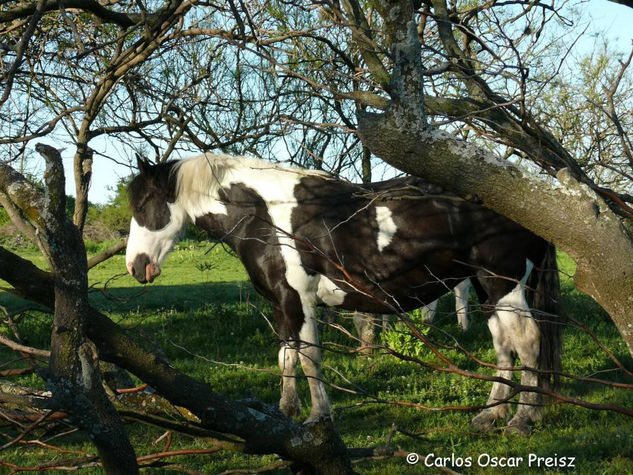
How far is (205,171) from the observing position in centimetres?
Result: 654

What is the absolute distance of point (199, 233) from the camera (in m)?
8.02

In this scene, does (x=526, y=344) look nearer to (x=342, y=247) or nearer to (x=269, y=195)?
(x=342, y=247)

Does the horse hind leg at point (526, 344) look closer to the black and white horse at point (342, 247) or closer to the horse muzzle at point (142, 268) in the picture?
the black and white horse at point (342, 247)

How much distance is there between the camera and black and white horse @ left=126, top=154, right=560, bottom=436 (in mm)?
5773

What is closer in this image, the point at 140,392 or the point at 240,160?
the point at 140,392

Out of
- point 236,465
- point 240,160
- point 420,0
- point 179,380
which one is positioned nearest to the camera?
point 179,380

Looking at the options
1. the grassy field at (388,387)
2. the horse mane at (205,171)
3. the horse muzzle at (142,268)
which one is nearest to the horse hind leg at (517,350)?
the grassy field at (388,387)

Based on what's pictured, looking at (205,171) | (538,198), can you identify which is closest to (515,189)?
(538,198)

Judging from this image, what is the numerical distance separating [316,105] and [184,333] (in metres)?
3.66

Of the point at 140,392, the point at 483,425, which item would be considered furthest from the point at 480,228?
the point at 140,392

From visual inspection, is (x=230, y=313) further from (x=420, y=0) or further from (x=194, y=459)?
(x=420, y=0)

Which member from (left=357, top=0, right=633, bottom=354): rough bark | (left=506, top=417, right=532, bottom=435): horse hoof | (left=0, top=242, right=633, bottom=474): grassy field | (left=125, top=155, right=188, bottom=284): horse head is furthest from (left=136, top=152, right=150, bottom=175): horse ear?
(left=357, top=0, right=633, bottom=354): rough bark

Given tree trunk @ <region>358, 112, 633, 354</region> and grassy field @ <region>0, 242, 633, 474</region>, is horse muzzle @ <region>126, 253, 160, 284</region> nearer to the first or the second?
grassy field @ <region>0, 242, 633, 474</region>

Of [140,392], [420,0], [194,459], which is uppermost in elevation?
[420,0]
